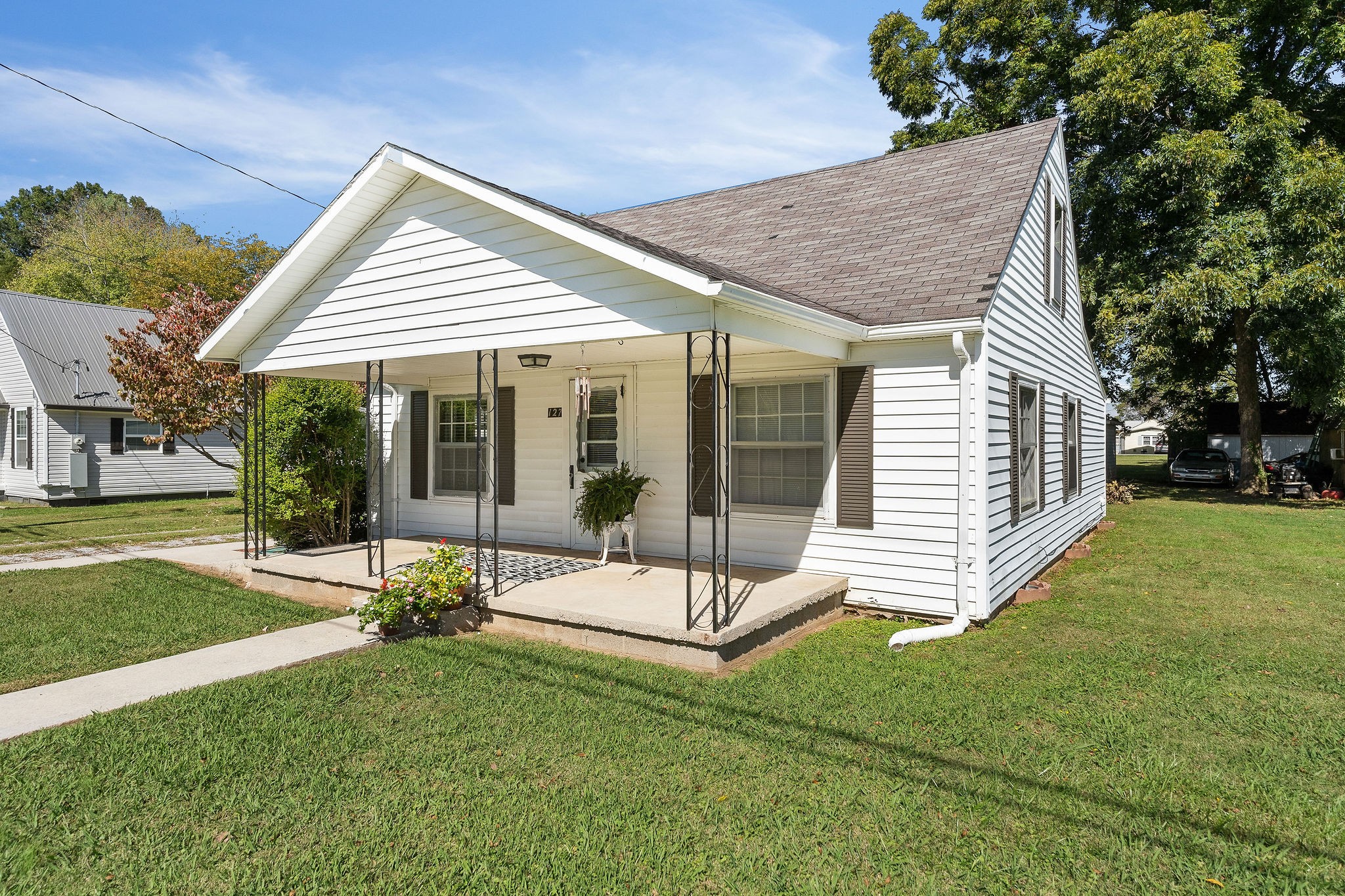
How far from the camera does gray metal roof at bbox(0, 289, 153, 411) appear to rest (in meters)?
17.8

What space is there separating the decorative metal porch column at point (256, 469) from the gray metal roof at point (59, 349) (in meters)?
11.7

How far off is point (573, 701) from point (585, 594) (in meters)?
1.79

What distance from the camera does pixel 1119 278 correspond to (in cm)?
1748

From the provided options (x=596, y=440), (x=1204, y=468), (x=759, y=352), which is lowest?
(x=1204, y=468)

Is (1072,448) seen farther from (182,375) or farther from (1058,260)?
(182,375)

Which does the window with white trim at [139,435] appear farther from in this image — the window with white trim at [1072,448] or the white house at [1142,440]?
the white house at [1142,440]

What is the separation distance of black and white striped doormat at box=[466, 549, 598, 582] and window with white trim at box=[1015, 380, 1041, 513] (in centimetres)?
471

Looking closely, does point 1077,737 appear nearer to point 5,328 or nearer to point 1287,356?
point 1287,356

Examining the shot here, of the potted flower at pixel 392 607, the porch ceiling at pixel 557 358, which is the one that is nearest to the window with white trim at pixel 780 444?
the porch ceiling at pixel 557 358

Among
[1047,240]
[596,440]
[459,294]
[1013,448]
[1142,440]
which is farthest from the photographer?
[1142,440]

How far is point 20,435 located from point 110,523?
24.7 feet

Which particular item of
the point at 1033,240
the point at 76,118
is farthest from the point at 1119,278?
the point at 76,118

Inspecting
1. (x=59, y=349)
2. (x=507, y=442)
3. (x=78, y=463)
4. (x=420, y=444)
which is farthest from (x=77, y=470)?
(x=507, y=442)

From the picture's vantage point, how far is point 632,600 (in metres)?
6.21
